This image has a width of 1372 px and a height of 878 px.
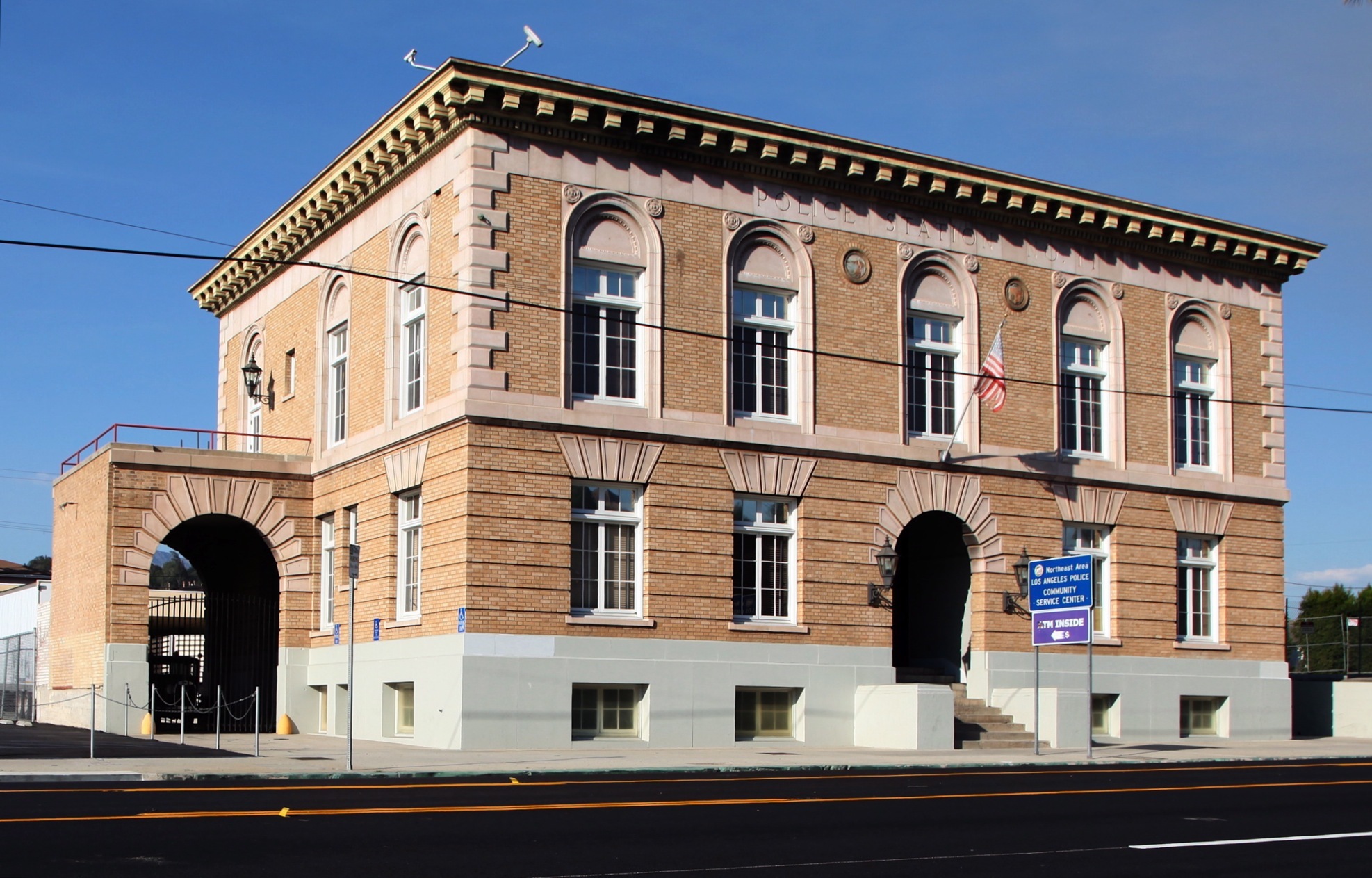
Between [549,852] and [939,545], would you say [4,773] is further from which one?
[939,545]

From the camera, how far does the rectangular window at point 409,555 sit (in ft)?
86.6

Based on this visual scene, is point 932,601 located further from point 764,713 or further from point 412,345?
point 412,345

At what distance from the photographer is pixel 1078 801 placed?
54.1ft

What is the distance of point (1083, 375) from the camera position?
1222 inches

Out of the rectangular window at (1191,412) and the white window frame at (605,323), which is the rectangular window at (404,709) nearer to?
the white window frame at (605,323)

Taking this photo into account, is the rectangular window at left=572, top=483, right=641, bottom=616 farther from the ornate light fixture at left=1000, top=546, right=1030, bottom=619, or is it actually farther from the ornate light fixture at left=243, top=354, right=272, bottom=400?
the ornate light fixture at left=243, top=354, right=272, bottom=400

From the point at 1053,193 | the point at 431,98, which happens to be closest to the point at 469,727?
the point at 431,98

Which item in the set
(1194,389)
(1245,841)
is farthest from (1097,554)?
(1245,841)

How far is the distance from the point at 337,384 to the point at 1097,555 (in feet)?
51.9

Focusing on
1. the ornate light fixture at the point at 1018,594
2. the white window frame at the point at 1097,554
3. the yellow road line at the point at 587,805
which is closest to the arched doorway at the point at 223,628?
the ornate light fixture at the point at 1018,594

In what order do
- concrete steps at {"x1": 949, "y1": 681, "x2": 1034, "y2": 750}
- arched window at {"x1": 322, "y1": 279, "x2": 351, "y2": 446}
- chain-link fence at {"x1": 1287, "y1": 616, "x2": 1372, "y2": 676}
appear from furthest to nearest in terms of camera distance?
chain-link fence at {"x1": 1287, "y1": 616, "x2": 1372, "y2": 676} < arched window at {"x1": 322, "y1": 279, "x2": 351, "y2": 446} < concrete steps at {"x1": 949, "y1": 681, "x2": 1034, "y2": 750}

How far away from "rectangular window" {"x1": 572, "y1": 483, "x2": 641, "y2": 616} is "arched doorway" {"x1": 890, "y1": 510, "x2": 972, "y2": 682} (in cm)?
612

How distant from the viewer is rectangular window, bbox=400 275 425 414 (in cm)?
2675

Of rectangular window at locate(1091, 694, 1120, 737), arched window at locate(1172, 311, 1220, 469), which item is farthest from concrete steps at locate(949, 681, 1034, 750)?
arched window at locate(1172, 311, 1220, 469)
